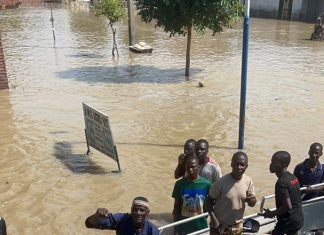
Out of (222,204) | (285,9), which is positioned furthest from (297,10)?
(222,204)

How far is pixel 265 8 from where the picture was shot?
4738 cm

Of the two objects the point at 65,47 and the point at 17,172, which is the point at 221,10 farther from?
the point at 65,47

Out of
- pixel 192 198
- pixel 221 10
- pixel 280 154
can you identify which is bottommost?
pixel 192 198

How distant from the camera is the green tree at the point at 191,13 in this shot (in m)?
14.8

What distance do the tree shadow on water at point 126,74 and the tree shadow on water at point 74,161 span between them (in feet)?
21.6

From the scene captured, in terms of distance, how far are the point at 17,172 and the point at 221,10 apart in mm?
9572

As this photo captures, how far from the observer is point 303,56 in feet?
72.1

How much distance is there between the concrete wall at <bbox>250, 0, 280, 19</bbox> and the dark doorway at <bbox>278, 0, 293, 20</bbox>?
20.8 inches

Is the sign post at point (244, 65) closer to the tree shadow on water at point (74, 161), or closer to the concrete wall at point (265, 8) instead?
the tree shadow on water at point (74, 161)

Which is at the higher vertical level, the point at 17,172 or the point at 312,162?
the point at 312,162

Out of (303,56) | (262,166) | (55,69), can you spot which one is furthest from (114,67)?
(262,166)

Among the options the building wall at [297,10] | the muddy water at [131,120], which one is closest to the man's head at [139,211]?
the muddy water at [131,120]

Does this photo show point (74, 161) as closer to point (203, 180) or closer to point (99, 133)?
point (99, 133)

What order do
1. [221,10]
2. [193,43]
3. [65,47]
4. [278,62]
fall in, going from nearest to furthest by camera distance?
[221,10]
[278,62]
[65,47]
[193,43]
